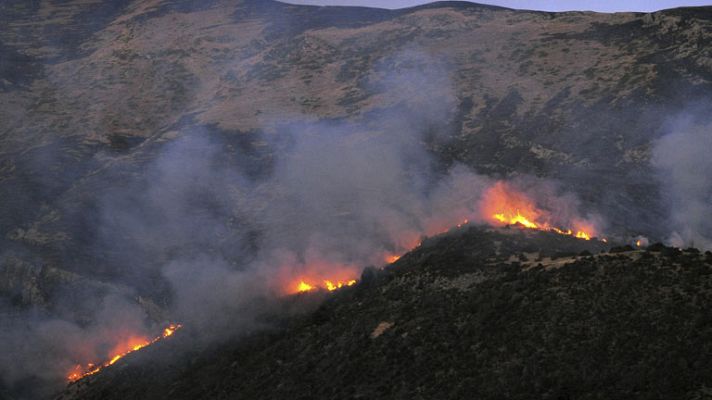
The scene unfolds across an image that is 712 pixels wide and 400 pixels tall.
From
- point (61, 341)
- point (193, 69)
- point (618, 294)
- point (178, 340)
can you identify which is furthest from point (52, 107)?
point (618, 294)

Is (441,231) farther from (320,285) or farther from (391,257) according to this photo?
(320,285)

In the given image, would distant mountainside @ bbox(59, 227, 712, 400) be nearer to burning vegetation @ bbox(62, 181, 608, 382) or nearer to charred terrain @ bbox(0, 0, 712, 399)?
charred terrain @ bbox(0, 0, 712, 399)

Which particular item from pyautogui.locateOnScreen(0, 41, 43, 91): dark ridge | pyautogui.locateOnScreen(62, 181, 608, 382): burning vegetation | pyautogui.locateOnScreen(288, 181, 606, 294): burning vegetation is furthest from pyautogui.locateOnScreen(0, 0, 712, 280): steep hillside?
pyautogui.locateOnScreen(62, 181, 608, 382): burning vegetation

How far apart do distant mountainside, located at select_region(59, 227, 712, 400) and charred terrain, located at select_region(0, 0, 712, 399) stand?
138 millimetres

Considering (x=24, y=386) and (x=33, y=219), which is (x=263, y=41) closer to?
(x=33, y=219)

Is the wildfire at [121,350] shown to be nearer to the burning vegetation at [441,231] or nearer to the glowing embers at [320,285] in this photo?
the burning vegetation at [441,231]

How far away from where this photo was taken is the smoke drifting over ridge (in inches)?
2186

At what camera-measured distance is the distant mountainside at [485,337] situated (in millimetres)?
27297

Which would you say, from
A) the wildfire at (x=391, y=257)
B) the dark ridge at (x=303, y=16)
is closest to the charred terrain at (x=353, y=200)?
the dark ridge at (x=303, y=16)

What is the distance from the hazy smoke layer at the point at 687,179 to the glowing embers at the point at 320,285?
75.1 feet

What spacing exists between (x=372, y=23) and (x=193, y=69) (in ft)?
79.0

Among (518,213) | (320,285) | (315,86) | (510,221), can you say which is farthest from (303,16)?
(320,285)

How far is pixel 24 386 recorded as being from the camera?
54719mm

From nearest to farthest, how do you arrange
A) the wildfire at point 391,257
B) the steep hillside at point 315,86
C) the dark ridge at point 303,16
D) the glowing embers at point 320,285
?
the glowing embers at point 320,285, the wildfire at point 391,257, the steep hillside at point 315,86, the dark ridge at point 303,16
